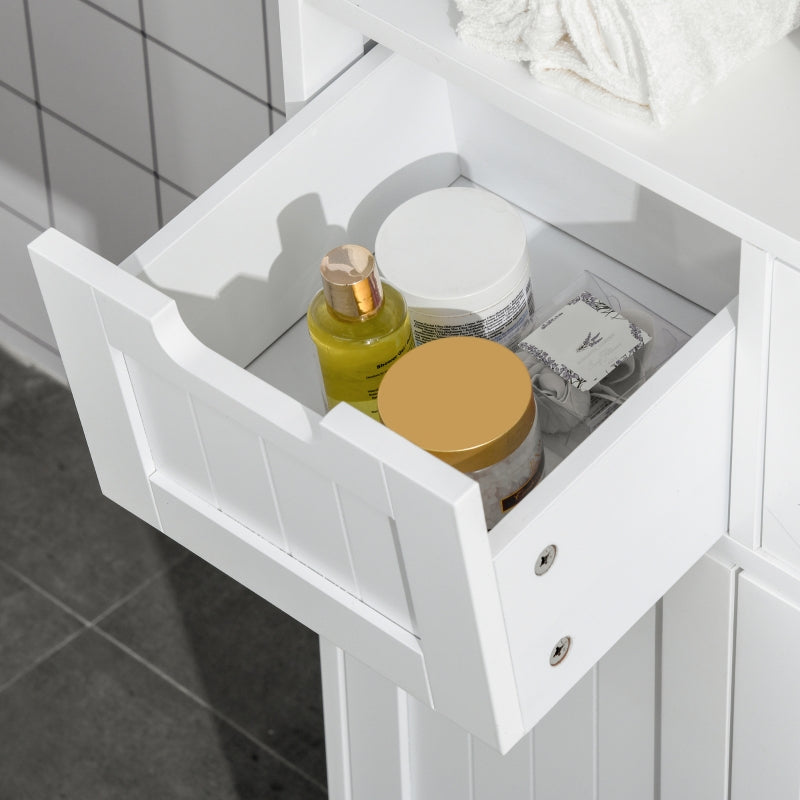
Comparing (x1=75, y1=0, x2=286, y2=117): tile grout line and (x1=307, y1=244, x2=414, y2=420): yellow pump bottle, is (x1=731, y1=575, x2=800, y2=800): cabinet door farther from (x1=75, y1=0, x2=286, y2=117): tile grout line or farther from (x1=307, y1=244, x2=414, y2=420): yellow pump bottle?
(x1=75, y1=0, x2=286, y2=117): tile grout line

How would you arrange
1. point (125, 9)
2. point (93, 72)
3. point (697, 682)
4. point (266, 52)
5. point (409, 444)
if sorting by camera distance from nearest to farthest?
point (409, 444)
point (697, 682)
point (266, 52)
point (125, 9)
point (93, 72)

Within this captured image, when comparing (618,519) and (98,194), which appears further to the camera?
(98,194)

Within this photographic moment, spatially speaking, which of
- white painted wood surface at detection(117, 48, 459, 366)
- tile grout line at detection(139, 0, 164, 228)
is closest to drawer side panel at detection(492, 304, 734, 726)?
white painted wood surface at detection(117, 48, 459, 366)

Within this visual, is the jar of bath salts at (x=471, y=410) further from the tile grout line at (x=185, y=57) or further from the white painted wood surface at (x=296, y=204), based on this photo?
the tile grout line at (x=185, y=57)

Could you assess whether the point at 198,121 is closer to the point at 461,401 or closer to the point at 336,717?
the point at 336,717

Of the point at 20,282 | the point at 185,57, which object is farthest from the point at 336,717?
the point at 20,282

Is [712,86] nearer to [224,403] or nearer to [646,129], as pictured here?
[646,129]

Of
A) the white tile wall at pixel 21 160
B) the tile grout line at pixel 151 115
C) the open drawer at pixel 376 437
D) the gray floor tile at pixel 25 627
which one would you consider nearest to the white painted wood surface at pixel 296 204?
the open drawer at pixel 376 437

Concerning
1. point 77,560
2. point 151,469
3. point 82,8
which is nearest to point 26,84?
point 82,8

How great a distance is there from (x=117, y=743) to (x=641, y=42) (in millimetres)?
1269

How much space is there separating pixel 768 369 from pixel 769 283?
61 millimetres

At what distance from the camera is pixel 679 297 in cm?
78

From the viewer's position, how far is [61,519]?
1823 mm

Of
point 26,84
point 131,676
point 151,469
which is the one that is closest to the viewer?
point 151,469
